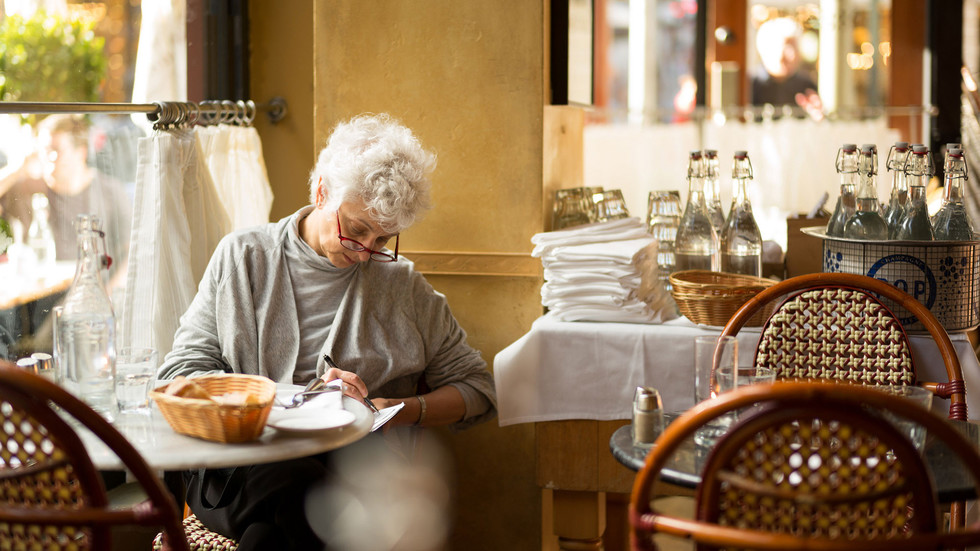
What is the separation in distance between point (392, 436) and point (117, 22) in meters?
1.40

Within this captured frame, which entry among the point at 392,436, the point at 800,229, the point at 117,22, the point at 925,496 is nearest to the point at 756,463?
the point at 925,496

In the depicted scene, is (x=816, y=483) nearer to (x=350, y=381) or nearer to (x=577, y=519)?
(x=350, y=381)

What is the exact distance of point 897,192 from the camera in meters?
2.22

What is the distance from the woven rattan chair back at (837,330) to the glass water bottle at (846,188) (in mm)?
184

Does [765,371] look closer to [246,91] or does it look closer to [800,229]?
[800,229]

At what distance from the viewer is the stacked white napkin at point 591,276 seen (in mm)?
2275

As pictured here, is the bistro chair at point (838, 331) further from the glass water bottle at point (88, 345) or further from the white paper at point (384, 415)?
the glass water bottle at point (88, 345)

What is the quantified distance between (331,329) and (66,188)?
30.5 inches

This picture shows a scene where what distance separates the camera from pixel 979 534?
112cm

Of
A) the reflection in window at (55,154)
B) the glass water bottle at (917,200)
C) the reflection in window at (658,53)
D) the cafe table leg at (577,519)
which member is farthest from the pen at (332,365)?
the reflection in window at (658,53)

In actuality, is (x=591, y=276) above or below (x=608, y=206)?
below

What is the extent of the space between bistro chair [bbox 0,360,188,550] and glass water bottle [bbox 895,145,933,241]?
170 centimetres

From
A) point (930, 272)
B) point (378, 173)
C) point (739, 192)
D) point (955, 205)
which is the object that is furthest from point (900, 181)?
point (378, 173)

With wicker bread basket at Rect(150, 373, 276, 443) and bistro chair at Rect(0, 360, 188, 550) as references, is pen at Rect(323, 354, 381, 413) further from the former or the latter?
bistro chair at Rect(0, 360, 188, 550)
